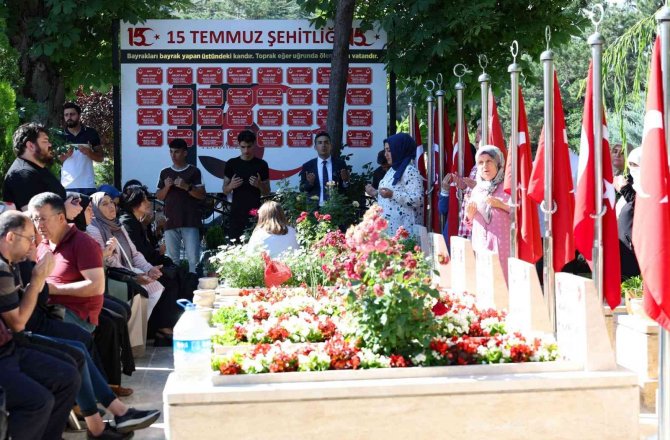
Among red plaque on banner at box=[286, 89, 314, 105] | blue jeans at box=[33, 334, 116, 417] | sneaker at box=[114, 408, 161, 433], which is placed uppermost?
red plaque on banner at box=[286, 89, 314, 105]

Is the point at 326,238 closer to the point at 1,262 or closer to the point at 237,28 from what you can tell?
the point at 1,262

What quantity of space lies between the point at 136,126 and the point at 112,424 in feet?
24.3

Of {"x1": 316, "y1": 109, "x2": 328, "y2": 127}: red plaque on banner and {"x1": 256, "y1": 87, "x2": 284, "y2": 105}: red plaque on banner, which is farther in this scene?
{"x1": 316, "y1": 109, "x2": 328, "y2": 127}: red plaque on banner

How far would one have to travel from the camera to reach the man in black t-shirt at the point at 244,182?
1180cm

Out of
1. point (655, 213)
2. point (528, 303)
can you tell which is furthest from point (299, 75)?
point (655, 213)

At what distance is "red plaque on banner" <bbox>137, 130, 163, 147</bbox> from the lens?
13.0 meters

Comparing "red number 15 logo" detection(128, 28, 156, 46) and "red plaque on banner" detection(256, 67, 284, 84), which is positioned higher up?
"red number 15 logo" detection(128, 28, 156, 46)

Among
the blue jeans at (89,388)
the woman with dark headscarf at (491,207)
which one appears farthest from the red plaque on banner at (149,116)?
the blue jeans at (89,388)

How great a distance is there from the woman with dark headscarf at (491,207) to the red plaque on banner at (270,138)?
5.11 metres

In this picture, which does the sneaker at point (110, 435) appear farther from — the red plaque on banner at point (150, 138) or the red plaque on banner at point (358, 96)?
the red plaque on banner at point (358, 96)

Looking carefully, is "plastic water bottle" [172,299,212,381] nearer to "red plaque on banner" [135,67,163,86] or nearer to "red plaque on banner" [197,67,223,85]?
"red plaque on banner" [197,67,223,85]

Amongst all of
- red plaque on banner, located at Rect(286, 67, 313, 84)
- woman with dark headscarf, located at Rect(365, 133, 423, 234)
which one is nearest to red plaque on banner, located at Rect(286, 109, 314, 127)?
red plaque on banner, located at Rect(286, 67, 313, 84)

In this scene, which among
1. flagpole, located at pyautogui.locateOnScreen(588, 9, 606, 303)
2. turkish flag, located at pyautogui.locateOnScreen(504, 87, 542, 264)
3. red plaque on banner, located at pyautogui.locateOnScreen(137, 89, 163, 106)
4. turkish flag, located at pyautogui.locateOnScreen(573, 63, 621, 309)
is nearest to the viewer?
flagpole, located at pyautogui.locateOnScreen(588, 9, 606, 303)

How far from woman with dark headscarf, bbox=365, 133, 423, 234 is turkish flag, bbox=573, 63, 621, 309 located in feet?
10.5
